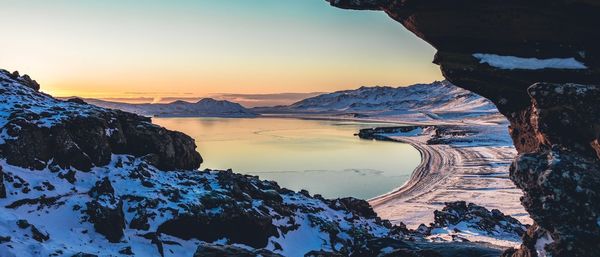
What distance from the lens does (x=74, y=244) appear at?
50.2 ft

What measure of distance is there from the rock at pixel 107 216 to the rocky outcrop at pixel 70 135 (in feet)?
8.60

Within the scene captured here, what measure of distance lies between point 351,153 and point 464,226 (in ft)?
175

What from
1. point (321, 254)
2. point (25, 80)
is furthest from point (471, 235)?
point (25, 80)

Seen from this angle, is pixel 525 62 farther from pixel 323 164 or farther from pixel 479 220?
pixel 323 164

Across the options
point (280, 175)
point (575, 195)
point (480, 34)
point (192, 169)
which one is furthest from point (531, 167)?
point (280, 175)

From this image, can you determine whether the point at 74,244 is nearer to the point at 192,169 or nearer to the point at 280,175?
the point at 192,169

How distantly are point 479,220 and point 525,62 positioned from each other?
18.4 metres

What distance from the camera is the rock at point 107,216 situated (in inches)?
649

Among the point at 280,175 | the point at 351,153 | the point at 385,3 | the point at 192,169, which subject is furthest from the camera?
the point at 351,153

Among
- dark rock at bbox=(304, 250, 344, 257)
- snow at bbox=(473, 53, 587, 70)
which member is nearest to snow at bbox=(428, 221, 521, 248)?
dark rock at bbox=(304, 250, 344, 257)

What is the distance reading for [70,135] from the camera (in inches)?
794

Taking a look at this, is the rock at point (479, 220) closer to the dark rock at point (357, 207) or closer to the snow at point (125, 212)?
the dark rock at point (357, 207)

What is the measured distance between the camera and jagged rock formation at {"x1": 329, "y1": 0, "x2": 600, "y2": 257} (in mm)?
11211

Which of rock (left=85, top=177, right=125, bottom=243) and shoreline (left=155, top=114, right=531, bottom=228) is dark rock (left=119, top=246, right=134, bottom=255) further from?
shoreline (left=155, top=114, right=531, bottom=228)
